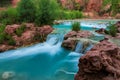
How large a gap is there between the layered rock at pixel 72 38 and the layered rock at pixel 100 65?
27.2 feet

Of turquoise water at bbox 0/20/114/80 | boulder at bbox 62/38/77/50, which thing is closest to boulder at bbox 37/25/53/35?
turquoise water at bbox 0/20/114/80

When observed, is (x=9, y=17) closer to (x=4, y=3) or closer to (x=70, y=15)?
(x=70, y=15)

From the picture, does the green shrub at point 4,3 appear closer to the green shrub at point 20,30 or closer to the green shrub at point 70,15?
the green shrub at point 70,15

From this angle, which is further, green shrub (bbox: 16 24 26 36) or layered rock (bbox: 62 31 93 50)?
green shrub (bbox: 16 24 26 36)

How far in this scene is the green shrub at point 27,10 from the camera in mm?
25172

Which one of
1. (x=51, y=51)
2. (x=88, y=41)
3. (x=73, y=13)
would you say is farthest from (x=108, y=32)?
(x=73, y=13)

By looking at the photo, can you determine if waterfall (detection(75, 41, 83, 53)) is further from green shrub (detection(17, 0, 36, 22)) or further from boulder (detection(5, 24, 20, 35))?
green shrub (detection(17, 0, 36, 22))

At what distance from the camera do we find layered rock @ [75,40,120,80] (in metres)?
9.93

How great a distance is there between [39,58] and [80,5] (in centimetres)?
2914

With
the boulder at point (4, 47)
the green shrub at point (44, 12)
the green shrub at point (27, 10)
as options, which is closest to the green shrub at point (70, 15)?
the green shrub at point (27, 10)

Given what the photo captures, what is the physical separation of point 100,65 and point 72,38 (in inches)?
386

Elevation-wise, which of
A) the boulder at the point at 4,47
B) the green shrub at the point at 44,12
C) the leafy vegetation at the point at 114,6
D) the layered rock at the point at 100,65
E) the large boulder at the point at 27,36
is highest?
the layered rock at the point at 100,65

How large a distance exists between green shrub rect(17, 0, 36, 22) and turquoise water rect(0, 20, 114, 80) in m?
4.32

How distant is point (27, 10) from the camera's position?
25.3 metres
